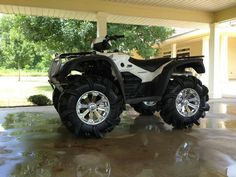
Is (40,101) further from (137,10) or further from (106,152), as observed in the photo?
(106,152)

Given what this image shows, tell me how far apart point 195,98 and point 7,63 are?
54.6 feet

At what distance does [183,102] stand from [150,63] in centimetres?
98

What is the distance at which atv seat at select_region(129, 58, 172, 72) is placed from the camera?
219 inches

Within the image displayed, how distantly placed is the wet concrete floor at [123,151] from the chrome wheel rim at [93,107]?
0.35 metres

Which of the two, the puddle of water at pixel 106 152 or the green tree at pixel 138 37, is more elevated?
the green tree at pixel 138 37

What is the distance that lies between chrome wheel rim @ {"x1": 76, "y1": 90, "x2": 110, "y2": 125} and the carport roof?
453 centimetres

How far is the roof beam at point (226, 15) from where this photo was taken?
9.70 meters

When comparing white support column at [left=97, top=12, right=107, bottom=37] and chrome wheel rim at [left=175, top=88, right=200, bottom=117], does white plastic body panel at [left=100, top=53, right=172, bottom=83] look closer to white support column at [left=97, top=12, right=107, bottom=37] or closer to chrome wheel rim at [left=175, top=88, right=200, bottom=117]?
chrome wheel rim at [left=175, top=88, right=200, bottom=117]

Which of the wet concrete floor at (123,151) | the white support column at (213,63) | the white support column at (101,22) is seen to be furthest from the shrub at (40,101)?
the white support column at (213,63)

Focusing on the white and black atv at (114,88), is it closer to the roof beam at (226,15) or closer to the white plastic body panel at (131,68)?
the white plastic body panel at (131,68)

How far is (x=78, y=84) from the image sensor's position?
4836 mm

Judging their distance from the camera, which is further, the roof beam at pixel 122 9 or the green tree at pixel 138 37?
the green tree at pixel 138 37

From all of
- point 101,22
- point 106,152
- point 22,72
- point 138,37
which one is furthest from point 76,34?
point 22,72

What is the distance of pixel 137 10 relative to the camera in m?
9.48
